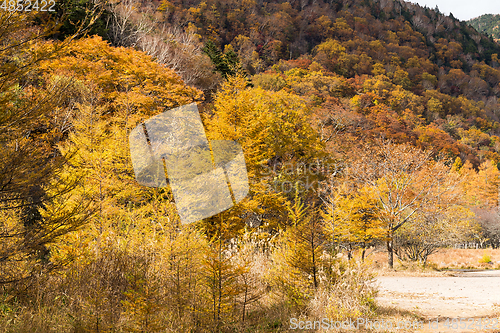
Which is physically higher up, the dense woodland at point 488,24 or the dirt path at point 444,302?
the dense woodland at point 488,24

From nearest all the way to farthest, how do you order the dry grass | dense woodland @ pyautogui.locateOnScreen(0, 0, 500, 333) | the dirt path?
dense woodland @ pyautogui.locateOnScreen(0, 0, 500, 333)
the dirt path
the dry grass

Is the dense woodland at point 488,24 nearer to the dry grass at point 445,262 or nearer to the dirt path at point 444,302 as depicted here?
the dry grass at point 445,262

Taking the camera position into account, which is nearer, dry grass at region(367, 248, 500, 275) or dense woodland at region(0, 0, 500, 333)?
dense woodland at region(0, 0, 500, 333)

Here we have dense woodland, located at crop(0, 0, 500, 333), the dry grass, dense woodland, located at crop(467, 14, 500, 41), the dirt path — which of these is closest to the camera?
dense woodland, located at crop(0, 0, 500, 333)

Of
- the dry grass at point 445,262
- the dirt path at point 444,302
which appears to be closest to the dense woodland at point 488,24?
the dry grass at point 445,262

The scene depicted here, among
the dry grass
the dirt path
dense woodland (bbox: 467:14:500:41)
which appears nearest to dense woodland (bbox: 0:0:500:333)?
the dry grass

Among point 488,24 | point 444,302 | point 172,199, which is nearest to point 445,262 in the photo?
point 444,302

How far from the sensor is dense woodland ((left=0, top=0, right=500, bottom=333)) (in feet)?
11.8

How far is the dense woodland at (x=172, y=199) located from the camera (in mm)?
3598

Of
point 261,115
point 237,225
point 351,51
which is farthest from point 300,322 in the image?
point 351,51

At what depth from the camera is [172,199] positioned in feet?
33.0

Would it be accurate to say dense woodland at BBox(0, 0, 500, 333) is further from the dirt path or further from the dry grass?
the dirt path

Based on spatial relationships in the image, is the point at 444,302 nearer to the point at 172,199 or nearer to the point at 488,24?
the point at 172,199

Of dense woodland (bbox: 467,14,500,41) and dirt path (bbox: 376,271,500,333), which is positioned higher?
dense woodland (bbox: 467,14,500,41)
